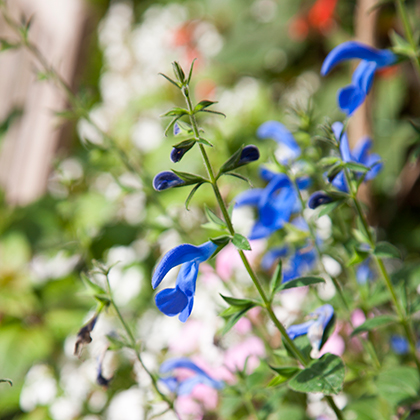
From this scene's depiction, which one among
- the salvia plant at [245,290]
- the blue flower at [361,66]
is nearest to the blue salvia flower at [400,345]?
the salvia plant at [245,290]

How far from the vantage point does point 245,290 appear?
95 cm

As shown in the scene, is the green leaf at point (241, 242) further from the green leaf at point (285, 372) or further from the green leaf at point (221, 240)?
the green leaf at point (285, 372)

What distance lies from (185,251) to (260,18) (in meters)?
1.56

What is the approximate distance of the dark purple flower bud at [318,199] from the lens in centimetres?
45

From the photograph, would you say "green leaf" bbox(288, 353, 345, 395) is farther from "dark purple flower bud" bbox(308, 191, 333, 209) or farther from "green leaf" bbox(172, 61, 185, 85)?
"green leaf" bbox(172, 61, 185, 85)

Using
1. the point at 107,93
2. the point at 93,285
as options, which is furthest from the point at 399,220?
the point at 107,93

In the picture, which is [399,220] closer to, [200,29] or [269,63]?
[269,63]

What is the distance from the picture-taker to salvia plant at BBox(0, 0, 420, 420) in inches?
16.6

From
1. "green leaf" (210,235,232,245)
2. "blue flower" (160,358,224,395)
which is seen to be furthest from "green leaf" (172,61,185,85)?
"blue flower" (160,358,224,395)

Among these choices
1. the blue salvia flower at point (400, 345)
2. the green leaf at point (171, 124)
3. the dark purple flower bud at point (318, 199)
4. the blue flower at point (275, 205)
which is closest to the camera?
the green leaf at point (171, 124)

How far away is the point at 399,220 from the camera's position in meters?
1.23

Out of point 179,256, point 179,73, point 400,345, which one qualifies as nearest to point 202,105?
point 179,73

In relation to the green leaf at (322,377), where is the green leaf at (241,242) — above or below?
above

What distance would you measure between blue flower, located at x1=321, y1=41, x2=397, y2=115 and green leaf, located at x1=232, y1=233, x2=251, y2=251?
24 centimetres
